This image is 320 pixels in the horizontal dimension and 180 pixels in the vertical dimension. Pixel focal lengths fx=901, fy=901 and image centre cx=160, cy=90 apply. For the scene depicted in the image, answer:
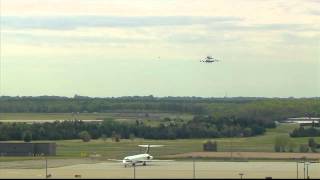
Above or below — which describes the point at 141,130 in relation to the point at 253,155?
above

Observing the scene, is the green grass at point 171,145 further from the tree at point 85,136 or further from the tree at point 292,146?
the tree at point 85,136

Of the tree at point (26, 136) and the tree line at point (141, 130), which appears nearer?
the tree at point (26, 136)

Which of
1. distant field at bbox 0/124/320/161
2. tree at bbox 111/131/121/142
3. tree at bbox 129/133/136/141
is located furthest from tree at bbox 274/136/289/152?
tree at bbox 129/133/136/141

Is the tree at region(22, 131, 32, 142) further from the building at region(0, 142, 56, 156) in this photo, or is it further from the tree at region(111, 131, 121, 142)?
the building at region(0, 142, 56, 156)

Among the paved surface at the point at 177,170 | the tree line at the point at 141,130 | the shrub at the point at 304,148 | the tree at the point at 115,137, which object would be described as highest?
the tree line at the point at 141,130

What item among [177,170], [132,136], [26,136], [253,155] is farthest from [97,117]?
[177,170]

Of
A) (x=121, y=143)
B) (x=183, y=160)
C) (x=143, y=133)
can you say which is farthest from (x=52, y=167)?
(x=143, y=133)

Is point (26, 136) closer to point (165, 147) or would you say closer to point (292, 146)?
point (165, 147)

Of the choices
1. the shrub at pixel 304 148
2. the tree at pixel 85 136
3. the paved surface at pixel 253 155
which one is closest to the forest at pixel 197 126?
the tree at pixel 85 136
